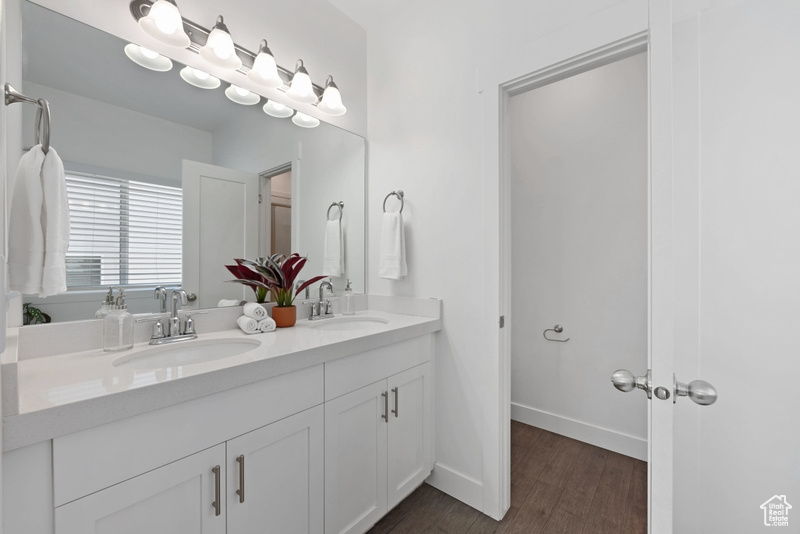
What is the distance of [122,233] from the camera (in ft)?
4.18

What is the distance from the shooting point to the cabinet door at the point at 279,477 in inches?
39.8

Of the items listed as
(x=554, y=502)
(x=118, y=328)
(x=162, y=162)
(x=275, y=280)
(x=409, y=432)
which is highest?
(x=162, y=162)

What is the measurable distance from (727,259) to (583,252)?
1.55m

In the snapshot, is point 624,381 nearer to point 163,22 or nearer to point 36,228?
point 36,228

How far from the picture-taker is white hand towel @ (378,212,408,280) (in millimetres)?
1886

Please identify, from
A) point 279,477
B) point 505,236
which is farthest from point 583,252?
point 279,477

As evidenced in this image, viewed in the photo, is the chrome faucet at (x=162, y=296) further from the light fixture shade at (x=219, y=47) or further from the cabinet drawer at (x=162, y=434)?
the light fixture shade at (x=219, y=47)

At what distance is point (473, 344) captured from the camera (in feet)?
5.56

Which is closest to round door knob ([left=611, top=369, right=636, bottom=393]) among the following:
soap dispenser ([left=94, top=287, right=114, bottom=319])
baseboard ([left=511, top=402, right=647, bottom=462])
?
soap dispenser ([left=94, top=287, right=114, bottom=319])

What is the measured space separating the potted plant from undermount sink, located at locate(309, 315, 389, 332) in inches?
8.8

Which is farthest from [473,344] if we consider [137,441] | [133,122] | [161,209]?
[133,122]

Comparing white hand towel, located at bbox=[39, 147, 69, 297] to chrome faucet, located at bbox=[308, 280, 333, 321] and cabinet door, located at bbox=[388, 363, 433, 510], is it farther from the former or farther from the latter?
cabinet door, located at bbox=[388, 363, 433, 510]

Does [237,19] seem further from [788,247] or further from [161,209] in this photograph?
[788,247]

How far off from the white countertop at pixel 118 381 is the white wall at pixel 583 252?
1463mm
